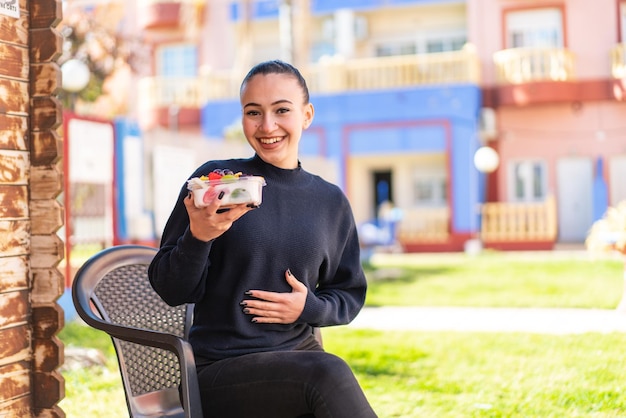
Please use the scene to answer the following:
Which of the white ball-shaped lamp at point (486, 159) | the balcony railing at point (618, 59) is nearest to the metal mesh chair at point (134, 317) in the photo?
the white ball-shaped lamp at point (486, 159)

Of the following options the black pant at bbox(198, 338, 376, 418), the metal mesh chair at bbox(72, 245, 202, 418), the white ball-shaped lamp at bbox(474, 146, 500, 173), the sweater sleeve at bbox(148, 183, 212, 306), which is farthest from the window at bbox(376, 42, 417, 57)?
the black pant at bbox(198, 338, 376, 418)

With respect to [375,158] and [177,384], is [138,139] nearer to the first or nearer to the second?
[177,384]

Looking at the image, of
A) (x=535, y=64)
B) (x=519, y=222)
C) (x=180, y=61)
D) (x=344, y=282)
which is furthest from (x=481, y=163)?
(x=344, y=282)

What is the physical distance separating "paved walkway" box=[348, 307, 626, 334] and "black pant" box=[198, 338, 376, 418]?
4.62m

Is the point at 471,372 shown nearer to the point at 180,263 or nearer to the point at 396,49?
the point at 180,263

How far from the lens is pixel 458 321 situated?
729 cm

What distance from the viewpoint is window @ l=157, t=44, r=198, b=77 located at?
2317cm

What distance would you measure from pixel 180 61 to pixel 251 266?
70.9ft

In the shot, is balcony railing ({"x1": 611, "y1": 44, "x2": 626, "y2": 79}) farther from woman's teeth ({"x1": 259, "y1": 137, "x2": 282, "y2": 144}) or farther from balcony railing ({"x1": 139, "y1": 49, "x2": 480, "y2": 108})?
woman's teeth ({"x1": 259, "y1": 137, "x2": 282, "y2": 144})

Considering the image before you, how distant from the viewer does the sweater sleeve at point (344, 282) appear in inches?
97.3

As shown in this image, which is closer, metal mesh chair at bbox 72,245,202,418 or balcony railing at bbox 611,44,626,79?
metal mesh chair at bbox 72,245,202,418

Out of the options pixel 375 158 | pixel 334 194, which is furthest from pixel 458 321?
pixel 375 158

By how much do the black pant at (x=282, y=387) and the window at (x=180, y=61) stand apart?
2150 cm

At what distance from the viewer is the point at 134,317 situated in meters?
2.69
